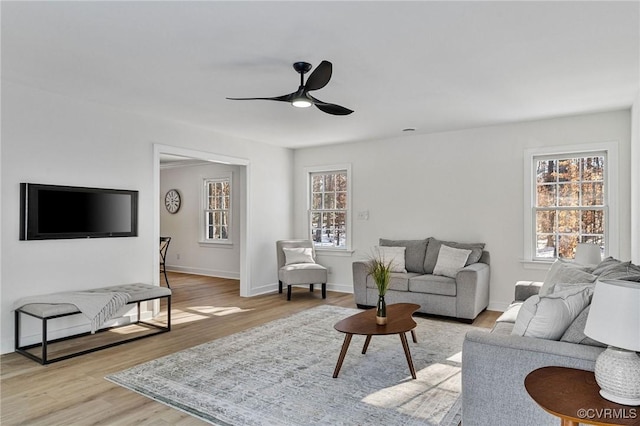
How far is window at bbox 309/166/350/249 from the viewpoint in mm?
6975

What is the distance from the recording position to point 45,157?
4.07m

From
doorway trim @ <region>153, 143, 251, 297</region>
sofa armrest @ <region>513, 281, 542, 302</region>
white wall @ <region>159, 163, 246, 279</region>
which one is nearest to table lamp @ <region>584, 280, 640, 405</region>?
sofa armrest @ <region>513, 281, 542, 302</region>

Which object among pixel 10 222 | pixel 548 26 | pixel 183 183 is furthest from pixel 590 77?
pixel 183 183

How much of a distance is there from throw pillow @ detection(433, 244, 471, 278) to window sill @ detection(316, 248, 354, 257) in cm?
176

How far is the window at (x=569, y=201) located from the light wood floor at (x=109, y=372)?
4.03 feet

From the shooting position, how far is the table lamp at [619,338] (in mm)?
1460

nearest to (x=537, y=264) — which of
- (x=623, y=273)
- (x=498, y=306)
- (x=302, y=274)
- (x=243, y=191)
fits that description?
(x=498, y=306)

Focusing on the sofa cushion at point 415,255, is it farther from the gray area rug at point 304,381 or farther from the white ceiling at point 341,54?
the white ceiling at point 341,54

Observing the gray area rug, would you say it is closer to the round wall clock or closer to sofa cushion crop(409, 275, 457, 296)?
sofa cushion crop(409, 275, 457, 296)

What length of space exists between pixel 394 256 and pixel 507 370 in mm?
3827

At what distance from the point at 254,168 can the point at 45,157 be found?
305 cm

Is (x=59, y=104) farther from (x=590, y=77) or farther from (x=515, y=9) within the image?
(x=590, y=77)

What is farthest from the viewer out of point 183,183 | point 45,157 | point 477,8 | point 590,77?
point 183,183

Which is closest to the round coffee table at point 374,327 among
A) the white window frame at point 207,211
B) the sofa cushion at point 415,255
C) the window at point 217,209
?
the sofa cushion at point 415,255
